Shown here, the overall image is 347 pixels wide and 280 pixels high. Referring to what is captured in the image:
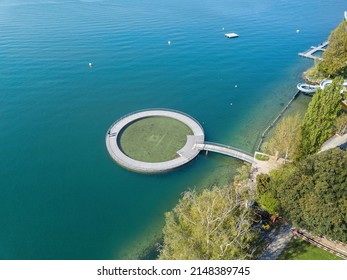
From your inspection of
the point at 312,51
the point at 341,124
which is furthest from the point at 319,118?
the point at 312,51

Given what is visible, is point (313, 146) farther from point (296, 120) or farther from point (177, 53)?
point (177, 53)

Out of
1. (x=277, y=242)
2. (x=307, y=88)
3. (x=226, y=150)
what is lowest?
(x=277, y=242)

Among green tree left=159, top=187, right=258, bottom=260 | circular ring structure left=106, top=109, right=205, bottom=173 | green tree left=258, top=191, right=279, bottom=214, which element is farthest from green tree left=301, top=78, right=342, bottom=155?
circular ring structure left=106, top=109, right=205, bottom=173

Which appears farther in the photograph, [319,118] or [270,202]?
[319,118]

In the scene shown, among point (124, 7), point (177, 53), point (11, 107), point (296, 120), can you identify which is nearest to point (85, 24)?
point (124, 7)

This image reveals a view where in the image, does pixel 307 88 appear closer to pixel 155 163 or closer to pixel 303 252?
pixel 155 163

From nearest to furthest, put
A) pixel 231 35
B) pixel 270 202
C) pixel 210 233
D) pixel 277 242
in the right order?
pixel 210 233 < pixel 277 242 < pixel 270 202 < pixel 231 35

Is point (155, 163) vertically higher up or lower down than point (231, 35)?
lower down
